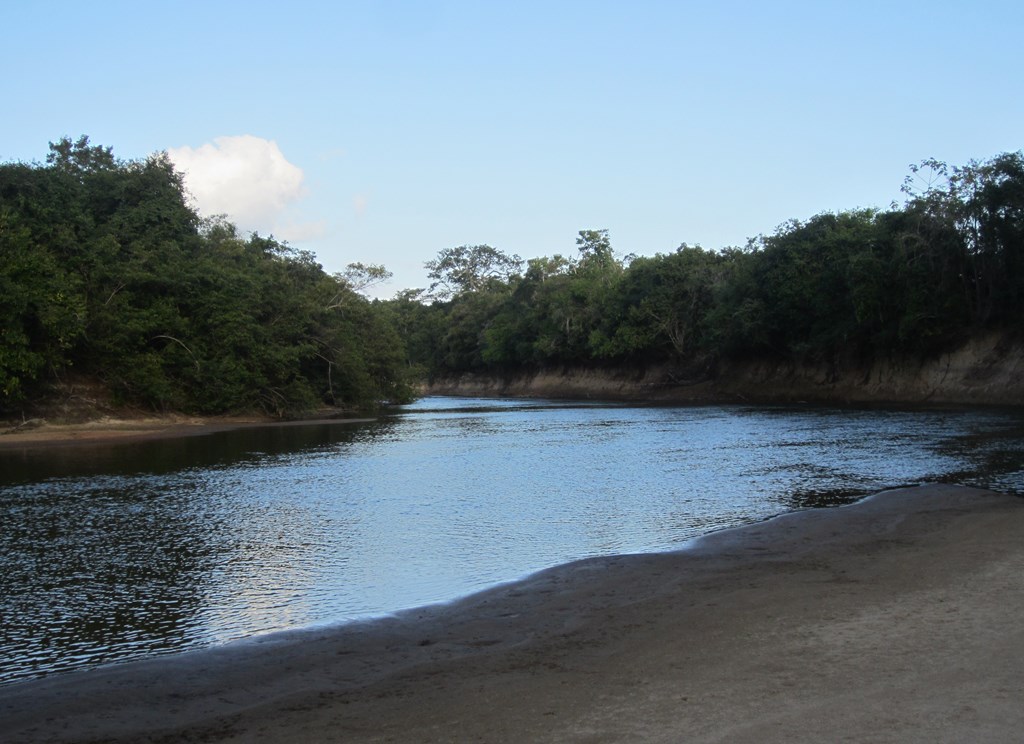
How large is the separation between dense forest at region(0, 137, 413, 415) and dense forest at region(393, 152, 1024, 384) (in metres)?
27.8

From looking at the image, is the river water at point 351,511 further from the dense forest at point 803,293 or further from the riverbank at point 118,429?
the dense forest at point 803,293

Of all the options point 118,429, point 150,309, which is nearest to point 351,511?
point 118,429

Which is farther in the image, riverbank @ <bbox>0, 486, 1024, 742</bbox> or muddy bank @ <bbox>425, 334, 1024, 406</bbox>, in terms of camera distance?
muddy bank @ <bbox>425, 334, 1024, 406</bbox>

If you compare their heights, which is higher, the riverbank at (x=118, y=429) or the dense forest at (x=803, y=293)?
the dense forest at (x=803, y=293)

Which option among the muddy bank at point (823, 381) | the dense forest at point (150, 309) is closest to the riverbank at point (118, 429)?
the dense forest at point (150, 309)

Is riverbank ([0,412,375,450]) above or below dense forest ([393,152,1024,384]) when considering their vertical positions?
below

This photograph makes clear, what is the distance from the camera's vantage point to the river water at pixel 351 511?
32.6 ft

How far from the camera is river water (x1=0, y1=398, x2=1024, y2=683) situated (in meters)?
9.95

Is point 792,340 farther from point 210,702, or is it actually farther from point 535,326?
point 210,702

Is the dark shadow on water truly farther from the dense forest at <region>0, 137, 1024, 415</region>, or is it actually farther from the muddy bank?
the muddy bank

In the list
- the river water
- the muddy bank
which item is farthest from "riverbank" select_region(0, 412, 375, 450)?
the muddy bank

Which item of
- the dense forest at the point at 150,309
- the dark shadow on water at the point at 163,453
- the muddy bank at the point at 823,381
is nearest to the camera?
the dark shadow on water at the point at 163,453

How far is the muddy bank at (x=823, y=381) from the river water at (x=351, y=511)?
1449 cm

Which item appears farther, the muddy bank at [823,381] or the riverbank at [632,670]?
the muddy bank at [823,381]
